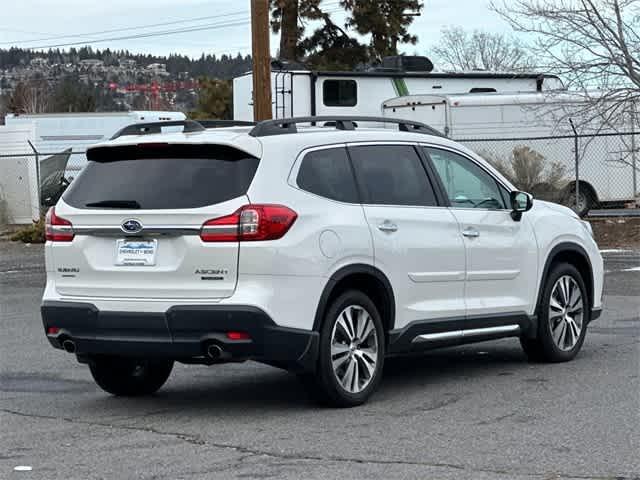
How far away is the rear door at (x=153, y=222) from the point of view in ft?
25.5

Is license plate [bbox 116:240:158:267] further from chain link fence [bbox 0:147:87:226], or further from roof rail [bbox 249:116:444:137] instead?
chain link fence [bbox 0:147:87:226]

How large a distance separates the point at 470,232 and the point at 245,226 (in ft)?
7.05

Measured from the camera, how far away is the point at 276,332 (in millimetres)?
7707

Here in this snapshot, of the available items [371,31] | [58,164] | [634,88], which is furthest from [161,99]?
[634,88]

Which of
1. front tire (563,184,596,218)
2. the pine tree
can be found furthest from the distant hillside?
front tire (563,184,596,218)

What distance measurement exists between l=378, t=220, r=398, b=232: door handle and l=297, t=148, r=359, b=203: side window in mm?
235

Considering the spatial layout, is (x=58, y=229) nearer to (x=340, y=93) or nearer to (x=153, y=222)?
(x=153, y=222)

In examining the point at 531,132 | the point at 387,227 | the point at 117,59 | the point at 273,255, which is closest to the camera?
the point at 273,255

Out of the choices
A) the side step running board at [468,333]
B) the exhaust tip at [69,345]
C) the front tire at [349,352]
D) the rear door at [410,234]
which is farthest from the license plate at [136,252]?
the side step running board at [468,333]

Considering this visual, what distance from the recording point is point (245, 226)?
7730 mm

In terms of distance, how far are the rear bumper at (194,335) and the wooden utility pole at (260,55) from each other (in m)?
11.5

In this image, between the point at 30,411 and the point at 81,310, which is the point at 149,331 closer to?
the point at 81,310

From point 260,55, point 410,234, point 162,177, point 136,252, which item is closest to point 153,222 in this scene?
point 136,252

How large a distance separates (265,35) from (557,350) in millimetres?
10369
